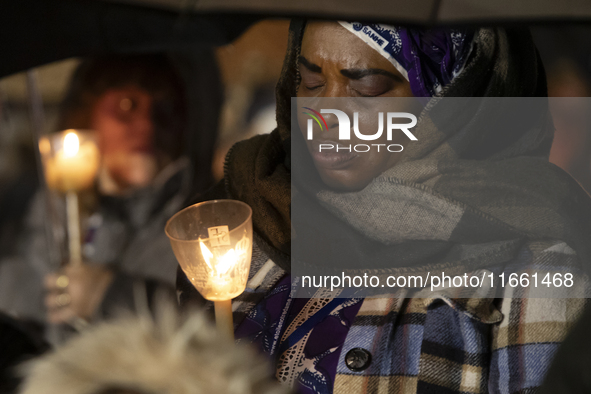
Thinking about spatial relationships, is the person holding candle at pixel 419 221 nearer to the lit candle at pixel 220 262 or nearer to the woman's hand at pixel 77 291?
the lit candle at pixel 220 262

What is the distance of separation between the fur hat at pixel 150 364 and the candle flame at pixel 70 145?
1548 millimetres

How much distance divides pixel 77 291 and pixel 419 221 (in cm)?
127

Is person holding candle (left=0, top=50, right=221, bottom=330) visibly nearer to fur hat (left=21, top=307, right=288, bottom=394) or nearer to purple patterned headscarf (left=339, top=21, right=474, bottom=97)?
purple patterned headscarf (left=339, top=21, right=474, bottom=97)

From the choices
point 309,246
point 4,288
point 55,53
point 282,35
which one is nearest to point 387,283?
point 309,246

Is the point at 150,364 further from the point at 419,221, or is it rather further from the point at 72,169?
the point at 72,169

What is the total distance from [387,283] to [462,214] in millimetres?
181

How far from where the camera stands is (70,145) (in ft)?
5.72

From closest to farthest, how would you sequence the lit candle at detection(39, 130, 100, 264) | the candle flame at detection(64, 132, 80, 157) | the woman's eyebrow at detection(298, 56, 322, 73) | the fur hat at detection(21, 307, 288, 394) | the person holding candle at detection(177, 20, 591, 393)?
1. the fur hat at detection(21, 307, 288, 394)
2. the person holding candle at detection(177, 20, 591, 393)
3. the woman's eyebrow at detection(298, 56, 322, 73)
4. the lit candle at detection(39, 130, 100, 264)
5. the candle flame at detection(64, 132, 80, 157)

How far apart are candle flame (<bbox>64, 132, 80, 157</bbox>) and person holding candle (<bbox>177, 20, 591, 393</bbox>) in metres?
1.05

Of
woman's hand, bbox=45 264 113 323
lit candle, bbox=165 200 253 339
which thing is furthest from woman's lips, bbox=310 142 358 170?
woman's hand, bbox=45 264 113 323

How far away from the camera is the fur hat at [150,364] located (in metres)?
0.31

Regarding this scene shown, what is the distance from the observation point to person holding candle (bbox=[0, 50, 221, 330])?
73.8 inches

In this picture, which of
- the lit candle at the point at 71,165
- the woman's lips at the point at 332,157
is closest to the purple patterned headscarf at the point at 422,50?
the woman's lips at the point at 332,157

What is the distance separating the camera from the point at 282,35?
1881 mm
